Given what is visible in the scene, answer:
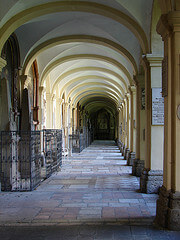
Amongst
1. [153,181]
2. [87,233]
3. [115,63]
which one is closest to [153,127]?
[153,181]

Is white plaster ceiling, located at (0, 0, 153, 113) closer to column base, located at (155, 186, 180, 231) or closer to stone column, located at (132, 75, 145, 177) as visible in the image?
stone column, located at (132, 75, 145, 177)

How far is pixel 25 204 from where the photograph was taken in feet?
18.7

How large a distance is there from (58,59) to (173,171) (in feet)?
28.2

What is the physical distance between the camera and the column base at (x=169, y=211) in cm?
412

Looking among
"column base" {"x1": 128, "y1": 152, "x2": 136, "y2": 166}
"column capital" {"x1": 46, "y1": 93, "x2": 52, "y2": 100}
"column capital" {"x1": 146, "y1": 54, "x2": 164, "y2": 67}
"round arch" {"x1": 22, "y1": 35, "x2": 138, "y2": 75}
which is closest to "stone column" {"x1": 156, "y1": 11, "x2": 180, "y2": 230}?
"column capital" {"x1": 146, "y1": 54, "x2": 164, "y2": 67}

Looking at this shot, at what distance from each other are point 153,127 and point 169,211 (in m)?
2.69

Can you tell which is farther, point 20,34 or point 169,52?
point 20,34

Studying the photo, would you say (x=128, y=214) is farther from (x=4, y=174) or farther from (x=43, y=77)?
(x=43, y=77)

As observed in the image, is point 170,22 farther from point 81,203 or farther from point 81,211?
point 81,203

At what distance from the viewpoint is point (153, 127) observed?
6.55 metres

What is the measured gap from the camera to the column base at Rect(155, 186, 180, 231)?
13.5 feet

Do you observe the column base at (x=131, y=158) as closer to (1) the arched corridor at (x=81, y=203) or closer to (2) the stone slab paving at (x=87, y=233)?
(1) the arched corridor at (x=81, y=203)

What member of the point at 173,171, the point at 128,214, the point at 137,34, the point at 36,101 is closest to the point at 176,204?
the point at 173,171

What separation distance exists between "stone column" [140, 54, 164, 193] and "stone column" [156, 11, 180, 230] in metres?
2.00
